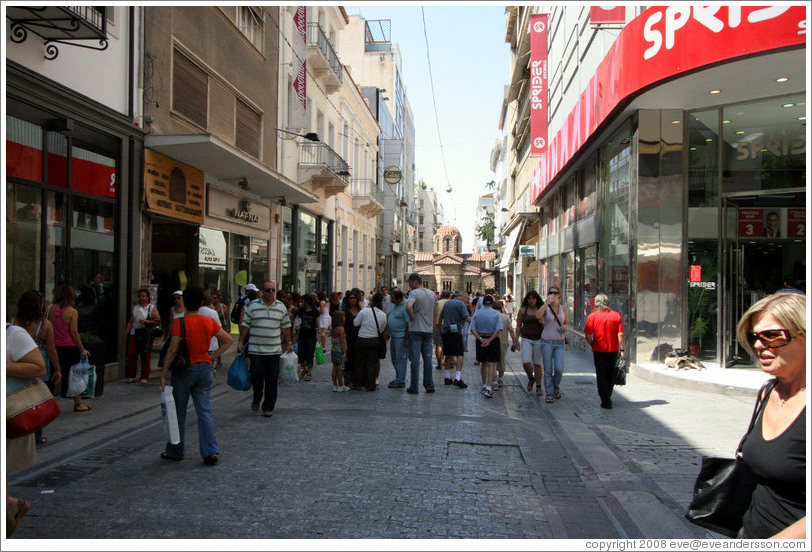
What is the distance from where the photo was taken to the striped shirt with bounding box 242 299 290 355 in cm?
791

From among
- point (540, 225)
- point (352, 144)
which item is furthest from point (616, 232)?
point (352, 144)

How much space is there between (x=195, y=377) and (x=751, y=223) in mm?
10620

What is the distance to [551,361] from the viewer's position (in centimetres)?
972

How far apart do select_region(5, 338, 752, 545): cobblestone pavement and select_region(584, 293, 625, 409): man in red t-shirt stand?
36 centimetres

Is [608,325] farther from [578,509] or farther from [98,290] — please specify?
[98,290]

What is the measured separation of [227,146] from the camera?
12.7 m

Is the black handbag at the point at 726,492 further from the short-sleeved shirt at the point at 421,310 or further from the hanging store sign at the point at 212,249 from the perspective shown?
the hanging store sign at the point at 212,249

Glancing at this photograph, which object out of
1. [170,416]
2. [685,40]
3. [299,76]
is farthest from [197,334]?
[299,76]

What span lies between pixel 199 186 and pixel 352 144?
17.0 metres

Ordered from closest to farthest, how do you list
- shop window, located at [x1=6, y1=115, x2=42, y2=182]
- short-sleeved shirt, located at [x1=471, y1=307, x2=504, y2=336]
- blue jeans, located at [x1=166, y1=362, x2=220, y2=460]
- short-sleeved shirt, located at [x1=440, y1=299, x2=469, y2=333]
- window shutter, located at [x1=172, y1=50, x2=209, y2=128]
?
blue jeans, located at [x1=166, y1=362, x2=220, y2=460], shop window, located at [x1=6, y1=115, x2=42, y2=182], short-sleeved shirt, located at [x1=471, y1=307, x2=504, y2=336], short-sleeved shirt, located at [x1=440, y1=299, x2=469, y2=333], window shutter, located at [x1=172, y1=50, x2=209, y2=128]

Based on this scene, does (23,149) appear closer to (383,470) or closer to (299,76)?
(383,470)

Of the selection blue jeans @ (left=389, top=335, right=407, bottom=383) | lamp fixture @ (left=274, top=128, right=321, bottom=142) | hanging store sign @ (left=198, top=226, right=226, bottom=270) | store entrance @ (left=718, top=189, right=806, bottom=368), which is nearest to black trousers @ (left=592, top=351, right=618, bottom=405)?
blue jeans @ (left=389, top=335, right=407, bottom=383)

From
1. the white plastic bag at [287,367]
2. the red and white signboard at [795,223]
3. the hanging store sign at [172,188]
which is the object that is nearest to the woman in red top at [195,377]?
the white plastic bag at [287,367]

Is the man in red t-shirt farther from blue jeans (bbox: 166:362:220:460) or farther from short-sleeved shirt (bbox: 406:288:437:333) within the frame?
blue jeans (bbox: 166:362:220:460)
